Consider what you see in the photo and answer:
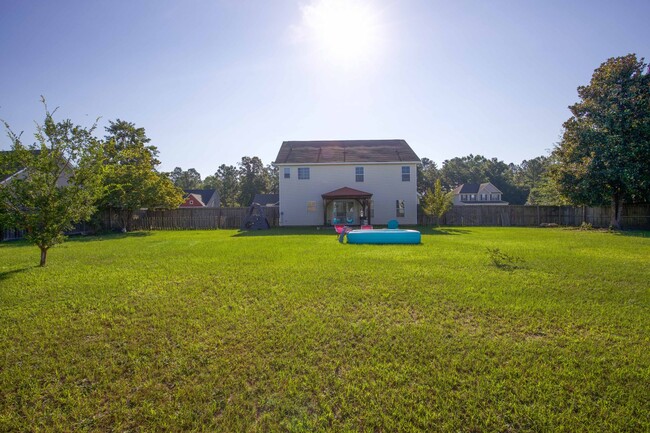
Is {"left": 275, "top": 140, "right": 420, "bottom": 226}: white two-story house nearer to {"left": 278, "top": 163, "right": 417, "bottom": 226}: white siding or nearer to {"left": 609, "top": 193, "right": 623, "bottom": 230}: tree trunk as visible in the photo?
{"left": 278, "top": 163, "right": 417, "bottom": 226}: white siding

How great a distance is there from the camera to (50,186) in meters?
7.83

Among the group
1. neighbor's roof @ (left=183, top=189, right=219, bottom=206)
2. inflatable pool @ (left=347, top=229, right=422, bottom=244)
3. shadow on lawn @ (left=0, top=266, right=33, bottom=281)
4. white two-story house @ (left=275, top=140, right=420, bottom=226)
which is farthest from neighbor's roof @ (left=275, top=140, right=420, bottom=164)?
neighbor's roof @ (left=183, top=189, right=219, bottom=206)

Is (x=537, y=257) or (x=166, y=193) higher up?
(x=166, y=193)

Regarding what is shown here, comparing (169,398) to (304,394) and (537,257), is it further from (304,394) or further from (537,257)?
(537,257)

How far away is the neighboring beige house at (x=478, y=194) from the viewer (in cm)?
5550

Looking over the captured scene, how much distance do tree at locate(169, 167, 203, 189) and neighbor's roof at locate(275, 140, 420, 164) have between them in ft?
187

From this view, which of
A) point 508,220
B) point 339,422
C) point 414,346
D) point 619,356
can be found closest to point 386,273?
point 414,346

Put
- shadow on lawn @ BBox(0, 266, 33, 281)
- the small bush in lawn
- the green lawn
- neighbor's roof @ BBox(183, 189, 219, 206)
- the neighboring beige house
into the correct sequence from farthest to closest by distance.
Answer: the neighboring beige house
neighbor's roof @ BBox(183, 189, 219, 206)
the small bush in lawn
shadow on lawn @ BBox(0, 266, 33, 281)
the green lawn

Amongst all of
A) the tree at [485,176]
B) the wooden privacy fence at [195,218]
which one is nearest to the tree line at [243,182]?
the wooden privacy fence at [195,218]

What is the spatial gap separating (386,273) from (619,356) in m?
3.84

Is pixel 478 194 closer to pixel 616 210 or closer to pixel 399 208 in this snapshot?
pixel 616 210

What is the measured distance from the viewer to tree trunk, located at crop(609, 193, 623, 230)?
20938 mm

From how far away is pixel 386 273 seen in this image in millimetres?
6707

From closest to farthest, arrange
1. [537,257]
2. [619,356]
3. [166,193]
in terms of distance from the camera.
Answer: [619,356]
[537,257]
[166,193]
